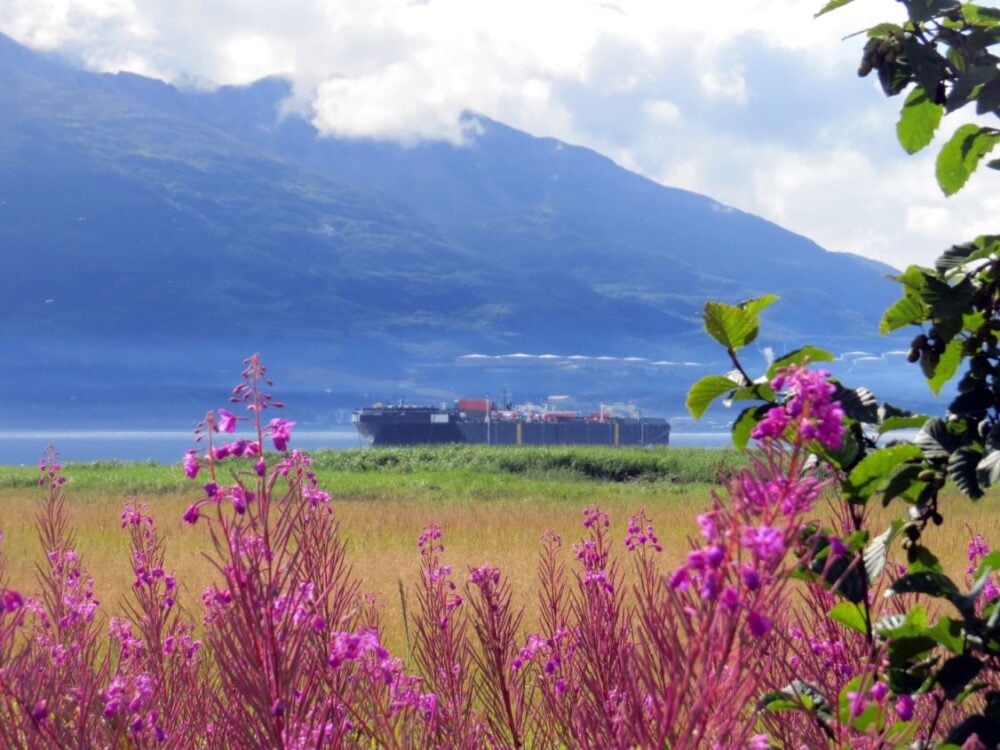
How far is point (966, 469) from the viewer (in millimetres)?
1739

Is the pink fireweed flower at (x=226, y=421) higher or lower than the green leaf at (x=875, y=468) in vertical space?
higher

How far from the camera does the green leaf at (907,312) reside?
191 centimetres

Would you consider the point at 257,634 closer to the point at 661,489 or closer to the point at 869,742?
the point at 869,742

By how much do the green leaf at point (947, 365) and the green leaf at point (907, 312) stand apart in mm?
72

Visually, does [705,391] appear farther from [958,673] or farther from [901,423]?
[958,673]

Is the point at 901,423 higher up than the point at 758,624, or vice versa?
the point at 901,423

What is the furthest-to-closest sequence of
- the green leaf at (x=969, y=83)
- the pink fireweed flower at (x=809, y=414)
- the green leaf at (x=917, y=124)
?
the green leaf at (x=917, y=124) < the green leaf at (x=969, y=83) < the pink fireweed flower at (x=809, y=414)

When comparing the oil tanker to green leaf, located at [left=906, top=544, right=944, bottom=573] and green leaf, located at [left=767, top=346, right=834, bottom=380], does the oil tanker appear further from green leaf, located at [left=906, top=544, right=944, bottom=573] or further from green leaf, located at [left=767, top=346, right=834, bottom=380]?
green leaf, located at [left=767, top=346, right=834, bottom=380]

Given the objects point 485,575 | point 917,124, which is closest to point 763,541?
point 917,124

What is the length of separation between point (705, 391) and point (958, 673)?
0.59m

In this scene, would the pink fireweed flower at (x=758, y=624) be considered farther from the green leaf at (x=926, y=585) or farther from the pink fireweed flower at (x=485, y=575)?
the pink fireweed flower at (x=485, y=575)

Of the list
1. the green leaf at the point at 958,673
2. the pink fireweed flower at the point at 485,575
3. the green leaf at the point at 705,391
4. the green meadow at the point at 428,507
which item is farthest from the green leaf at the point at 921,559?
the pink fireweed flower at the point at 485,575

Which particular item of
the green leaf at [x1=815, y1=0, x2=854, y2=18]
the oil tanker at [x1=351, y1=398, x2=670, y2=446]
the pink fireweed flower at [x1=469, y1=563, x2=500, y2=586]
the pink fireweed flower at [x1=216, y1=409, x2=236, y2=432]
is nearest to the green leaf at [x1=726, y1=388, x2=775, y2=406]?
the green leaf at [x1=815, y1=0, x2=854, y2=18]

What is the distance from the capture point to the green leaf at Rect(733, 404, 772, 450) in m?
1.82
